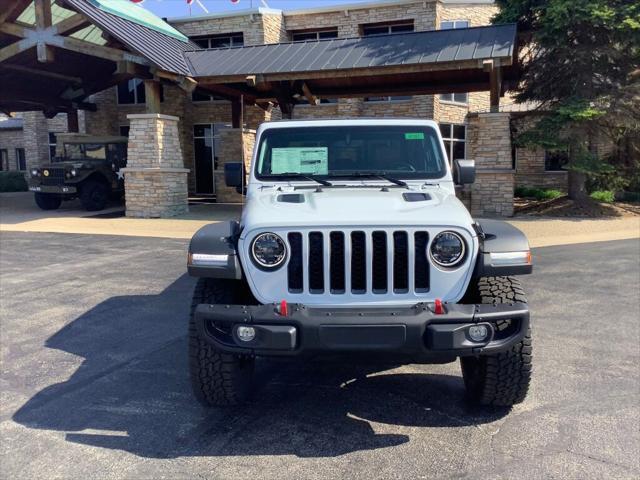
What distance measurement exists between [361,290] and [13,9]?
51.3 feet

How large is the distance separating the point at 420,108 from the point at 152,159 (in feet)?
34.7

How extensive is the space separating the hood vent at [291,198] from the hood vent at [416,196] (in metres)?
0.70

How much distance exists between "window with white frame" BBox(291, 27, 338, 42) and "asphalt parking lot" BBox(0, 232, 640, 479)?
1887 cm

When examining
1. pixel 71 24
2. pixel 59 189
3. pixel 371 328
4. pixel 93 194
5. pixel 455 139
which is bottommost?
pixel 371 328

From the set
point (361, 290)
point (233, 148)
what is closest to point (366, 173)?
point (361, 290)

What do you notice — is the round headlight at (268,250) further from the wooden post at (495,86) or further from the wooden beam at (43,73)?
the wooden beam at (43,73)

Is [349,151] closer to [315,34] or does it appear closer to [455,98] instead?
[455,98]

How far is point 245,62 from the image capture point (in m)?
15.5

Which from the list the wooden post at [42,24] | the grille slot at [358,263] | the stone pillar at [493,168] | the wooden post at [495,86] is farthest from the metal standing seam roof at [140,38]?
the grille slot at [358,263]

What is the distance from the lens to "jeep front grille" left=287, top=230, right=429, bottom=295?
3.13 metres

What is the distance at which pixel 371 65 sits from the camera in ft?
45.2

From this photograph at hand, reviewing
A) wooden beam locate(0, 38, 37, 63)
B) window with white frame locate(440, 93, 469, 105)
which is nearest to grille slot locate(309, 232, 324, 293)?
wooden beam locate(0, 38, 37, 63)

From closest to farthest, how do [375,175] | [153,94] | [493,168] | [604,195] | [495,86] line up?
[375,175]
[495,86]
[493,168]
[153,94]
[604,195]

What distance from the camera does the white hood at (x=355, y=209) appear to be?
3.16 metres
